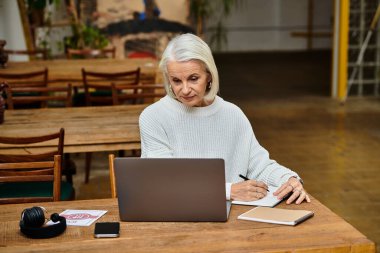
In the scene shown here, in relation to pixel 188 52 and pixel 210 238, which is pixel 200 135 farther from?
Answer: pixel 210 238

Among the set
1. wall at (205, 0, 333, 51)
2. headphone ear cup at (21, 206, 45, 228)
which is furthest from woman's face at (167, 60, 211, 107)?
wall at (205, 0, 333, 51)

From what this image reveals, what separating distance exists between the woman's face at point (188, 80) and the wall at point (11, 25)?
7.13 m

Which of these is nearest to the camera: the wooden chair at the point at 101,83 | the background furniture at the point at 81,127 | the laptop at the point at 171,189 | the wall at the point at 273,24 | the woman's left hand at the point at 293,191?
the laptop at the point at 171,189

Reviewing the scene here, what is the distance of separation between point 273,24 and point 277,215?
1767 cm

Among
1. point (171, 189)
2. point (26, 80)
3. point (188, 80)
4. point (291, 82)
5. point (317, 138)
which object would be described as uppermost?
point (188, 80)

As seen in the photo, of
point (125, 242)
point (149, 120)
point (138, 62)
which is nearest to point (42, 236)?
point (125, 242)

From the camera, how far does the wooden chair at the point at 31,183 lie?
123 inches

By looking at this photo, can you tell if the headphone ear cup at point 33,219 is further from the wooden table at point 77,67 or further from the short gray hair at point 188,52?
the wooden table at point 77,67

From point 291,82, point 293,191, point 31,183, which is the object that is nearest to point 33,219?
point 293,191

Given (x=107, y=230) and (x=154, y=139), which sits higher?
(x=154, y=139)

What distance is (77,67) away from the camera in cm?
713

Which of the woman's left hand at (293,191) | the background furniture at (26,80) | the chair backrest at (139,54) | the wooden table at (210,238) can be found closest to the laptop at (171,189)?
the wooden table at (210,238)

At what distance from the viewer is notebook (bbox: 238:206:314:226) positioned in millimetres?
2354

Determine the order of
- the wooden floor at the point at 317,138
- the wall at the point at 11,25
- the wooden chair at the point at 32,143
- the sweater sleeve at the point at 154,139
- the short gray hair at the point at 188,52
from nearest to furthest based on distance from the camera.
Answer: the short gray hair at the point at 188,52
the sweater sleeve at the point at 154,139
the wooden chair at the point at 32,143
the wooden floor at the point at 317,138
the wall at the point at 11,25
